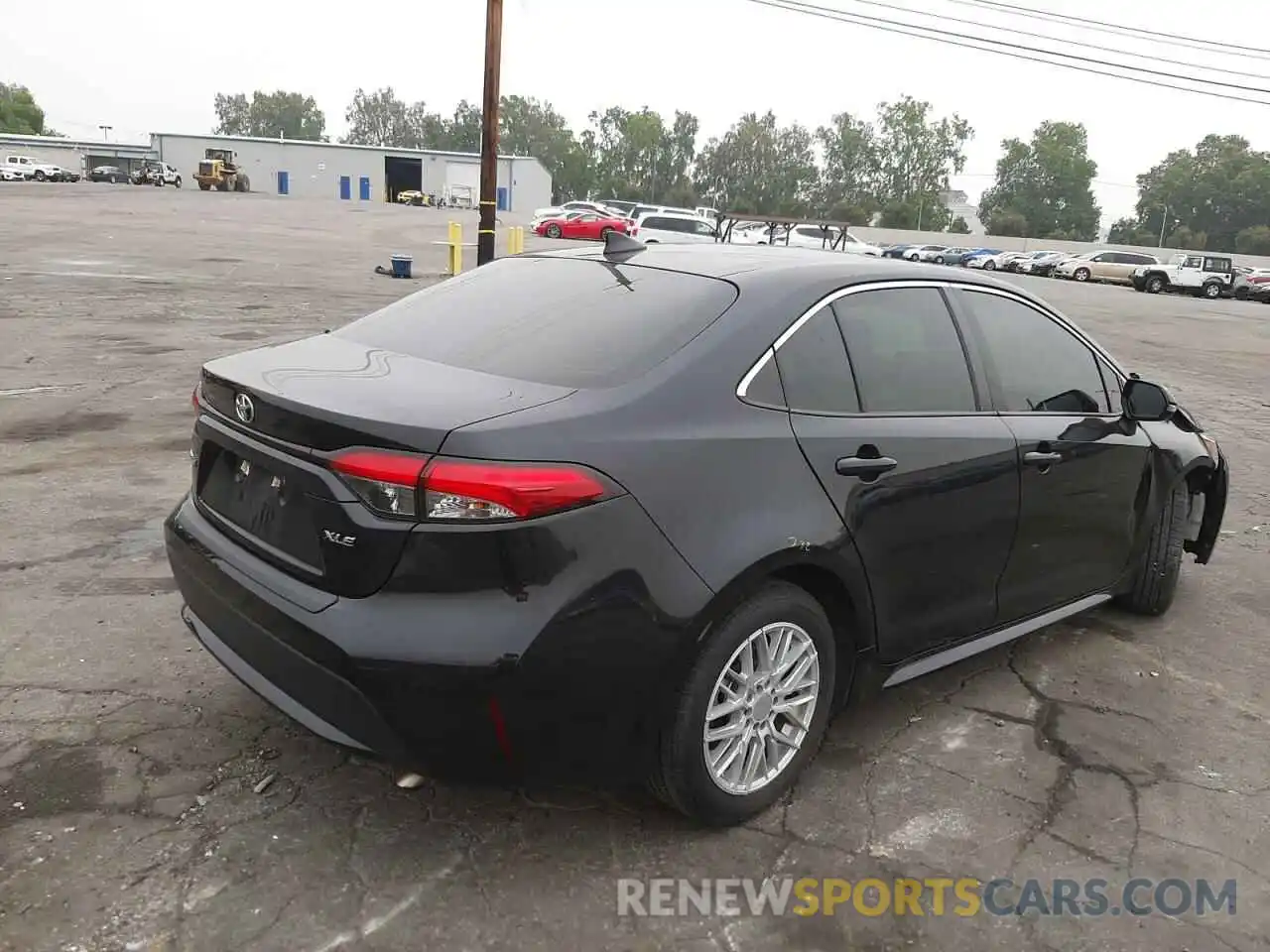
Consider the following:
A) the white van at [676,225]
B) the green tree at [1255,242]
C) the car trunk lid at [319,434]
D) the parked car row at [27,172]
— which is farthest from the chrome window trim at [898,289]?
the green tree at [1255,242]

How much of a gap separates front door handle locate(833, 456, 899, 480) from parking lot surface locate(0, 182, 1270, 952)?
97cm

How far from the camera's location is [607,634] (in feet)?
7.93

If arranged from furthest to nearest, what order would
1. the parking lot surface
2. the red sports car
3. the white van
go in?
the red sports car → the white van → the parking lot surface

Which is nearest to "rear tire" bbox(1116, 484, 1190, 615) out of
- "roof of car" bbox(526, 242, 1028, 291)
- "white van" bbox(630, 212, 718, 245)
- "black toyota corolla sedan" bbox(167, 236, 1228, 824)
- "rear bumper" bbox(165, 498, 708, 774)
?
"black toyota corolla sedan" bbox(167, 236, 1228, 824)

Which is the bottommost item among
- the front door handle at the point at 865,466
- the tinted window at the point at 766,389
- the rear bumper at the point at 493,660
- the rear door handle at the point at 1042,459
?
the rear bumper at the point at 493,660

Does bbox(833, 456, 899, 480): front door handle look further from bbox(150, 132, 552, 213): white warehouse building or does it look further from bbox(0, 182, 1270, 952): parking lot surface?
bbox(150, 132, 552, 213): white warehouse building

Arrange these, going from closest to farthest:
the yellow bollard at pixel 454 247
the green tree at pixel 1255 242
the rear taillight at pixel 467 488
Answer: the rear taillight at pixel 467 488
the yellow bollard at pixel 454 247
the green tree at pixel 1255 242

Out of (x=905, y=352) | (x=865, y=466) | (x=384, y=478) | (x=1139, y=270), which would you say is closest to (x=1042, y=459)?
(x=905, y=352)

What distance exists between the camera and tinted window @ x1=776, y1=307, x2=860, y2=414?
294cm

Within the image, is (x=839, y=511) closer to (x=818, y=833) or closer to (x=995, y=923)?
(x=818, y=833)

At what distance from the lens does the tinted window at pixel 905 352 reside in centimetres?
318

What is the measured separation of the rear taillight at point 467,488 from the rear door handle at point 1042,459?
1.89 m

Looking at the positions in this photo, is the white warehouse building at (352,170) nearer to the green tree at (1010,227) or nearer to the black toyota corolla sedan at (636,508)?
the green tree at (1010,227)

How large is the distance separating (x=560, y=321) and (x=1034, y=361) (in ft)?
6.33
